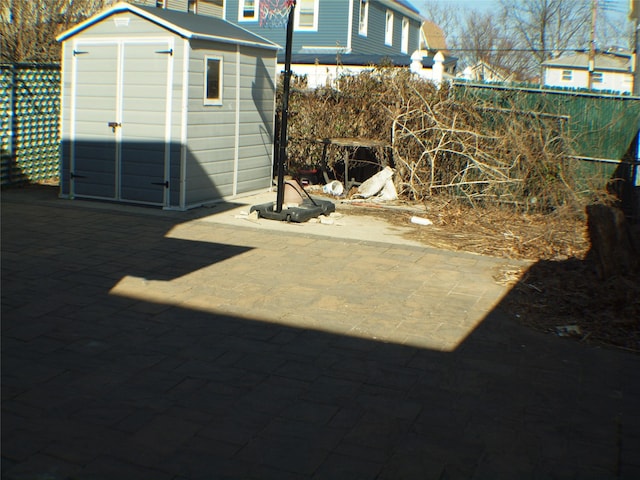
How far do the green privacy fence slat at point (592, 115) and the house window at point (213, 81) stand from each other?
15.4ft

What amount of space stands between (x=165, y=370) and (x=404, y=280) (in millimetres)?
3241

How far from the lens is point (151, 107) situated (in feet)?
35.3

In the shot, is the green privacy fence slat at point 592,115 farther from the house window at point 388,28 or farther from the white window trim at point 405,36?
the white window trim at point 405,36

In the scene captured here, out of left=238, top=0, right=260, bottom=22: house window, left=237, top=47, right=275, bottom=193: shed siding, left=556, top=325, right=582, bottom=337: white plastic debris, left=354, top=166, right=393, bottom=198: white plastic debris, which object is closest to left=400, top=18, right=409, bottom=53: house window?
left=238, top=0, right=260, bottom=22: house window

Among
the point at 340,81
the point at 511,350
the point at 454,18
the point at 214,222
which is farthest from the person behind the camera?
the point at 454,18

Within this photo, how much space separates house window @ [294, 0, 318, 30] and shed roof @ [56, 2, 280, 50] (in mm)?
16665

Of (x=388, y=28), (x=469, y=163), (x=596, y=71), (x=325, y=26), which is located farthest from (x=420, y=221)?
(x=596, y=71)

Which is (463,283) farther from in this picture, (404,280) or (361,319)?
(361,319)

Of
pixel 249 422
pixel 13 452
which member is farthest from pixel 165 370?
pixel 13 452

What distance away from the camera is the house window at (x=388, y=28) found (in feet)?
105

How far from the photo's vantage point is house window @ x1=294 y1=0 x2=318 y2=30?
2820 cm

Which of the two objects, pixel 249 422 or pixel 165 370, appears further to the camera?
pixel 165 370

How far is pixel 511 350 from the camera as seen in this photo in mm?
5559

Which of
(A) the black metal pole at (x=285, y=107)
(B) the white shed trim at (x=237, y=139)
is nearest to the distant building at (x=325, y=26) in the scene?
(B) the white shed trim at (x=237, y=139)
